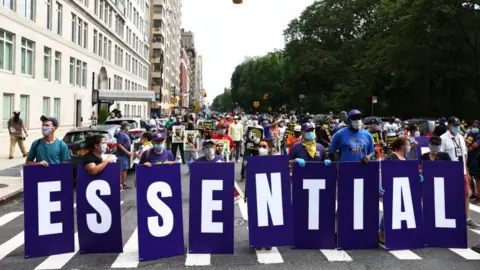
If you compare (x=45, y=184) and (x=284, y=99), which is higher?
(x=284, y=99)

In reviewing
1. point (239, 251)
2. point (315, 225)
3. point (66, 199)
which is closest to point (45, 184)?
point (66, 199)

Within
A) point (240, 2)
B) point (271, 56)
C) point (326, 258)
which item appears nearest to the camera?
point (326, 258)

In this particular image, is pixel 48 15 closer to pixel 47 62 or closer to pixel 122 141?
pixel 47 62

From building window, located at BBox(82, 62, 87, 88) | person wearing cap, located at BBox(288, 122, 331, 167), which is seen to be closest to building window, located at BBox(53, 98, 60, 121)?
building window, located at BBox(82, 62, 87, 88)

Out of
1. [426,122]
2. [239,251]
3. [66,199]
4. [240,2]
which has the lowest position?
[239,251]

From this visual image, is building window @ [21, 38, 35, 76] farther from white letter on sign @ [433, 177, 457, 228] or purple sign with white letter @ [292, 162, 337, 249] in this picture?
white letter on sign @ [433, 177, 457, 228]

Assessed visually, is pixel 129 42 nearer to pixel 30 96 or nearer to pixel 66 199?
pixel 30 96

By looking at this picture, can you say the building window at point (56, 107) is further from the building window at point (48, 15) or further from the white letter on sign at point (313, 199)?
the white letter on sign at point (313, 199)

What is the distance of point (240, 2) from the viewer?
1086 centimetres

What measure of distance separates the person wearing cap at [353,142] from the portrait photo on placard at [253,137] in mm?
5867

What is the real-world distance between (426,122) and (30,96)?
22849 millimetres

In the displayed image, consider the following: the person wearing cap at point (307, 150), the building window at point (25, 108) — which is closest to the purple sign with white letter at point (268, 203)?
the person wearing cap at point (307, 150)

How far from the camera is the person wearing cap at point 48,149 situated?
7.17 metres

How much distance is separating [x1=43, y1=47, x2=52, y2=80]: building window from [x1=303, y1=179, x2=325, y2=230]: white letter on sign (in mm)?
27988
